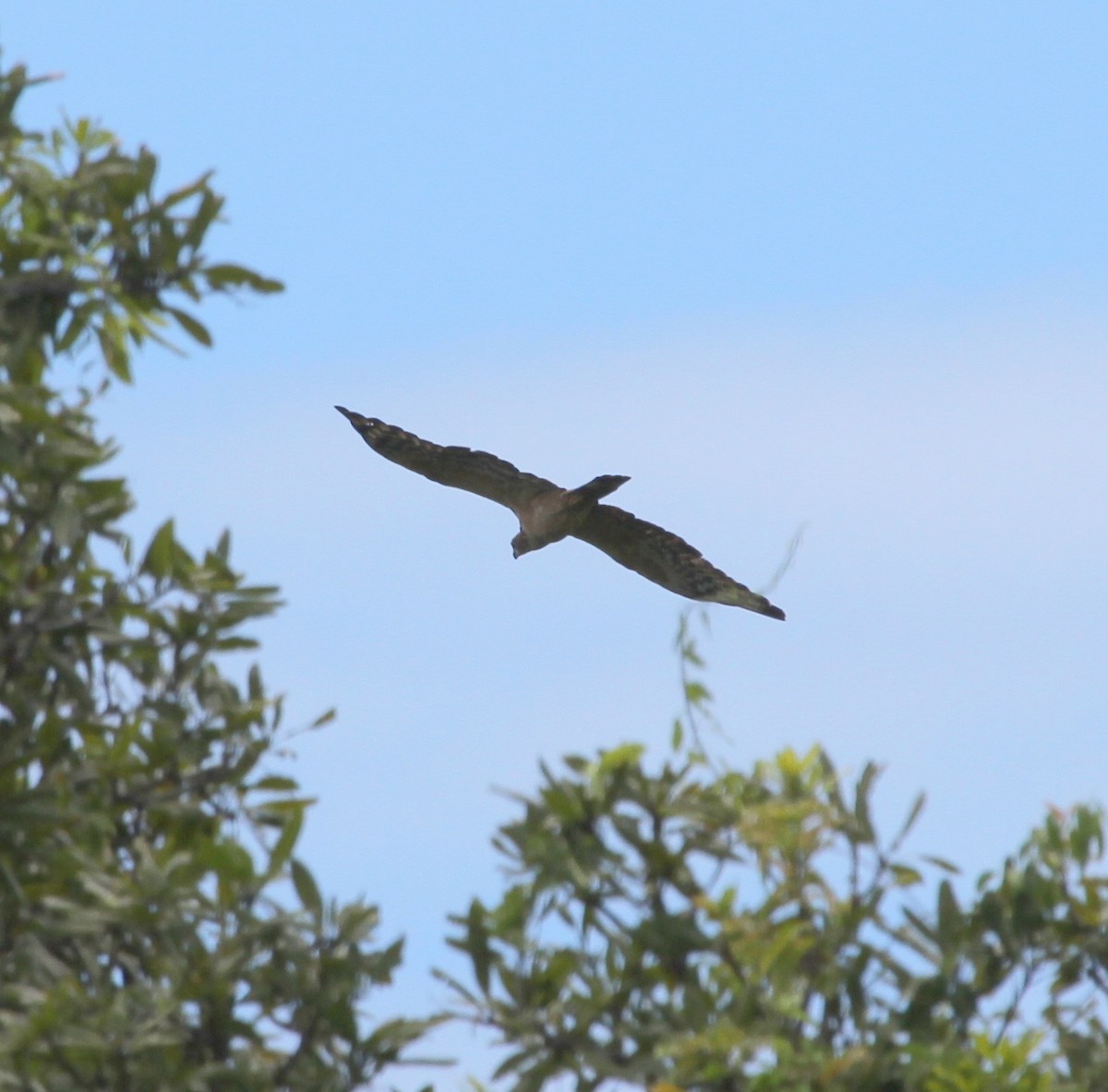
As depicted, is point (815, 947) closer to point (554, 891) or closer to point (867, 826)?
point (867, 826)

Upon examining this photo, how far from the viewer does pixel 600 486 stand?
10258 mm

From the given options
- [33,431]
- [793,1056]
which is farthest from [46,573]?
[793,1056]

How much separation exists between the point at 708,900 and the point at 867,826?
469 mm

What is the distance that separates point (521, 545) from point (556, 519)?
23.0 inches

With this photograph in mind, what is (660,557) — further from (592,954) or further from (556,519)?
(592,954)

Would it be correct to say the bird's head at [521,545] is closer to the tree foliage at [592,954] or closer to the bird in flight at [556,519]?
the bird in flight at [556,519]

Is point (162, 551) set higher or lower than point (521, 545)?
lower

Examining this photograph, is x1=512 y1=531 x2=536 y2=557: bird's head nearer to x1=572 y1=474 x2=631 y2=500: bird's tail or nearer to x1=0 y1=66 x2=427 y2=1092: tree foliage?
x1=572 y1=474 x2=631 y2=500: bird's tail

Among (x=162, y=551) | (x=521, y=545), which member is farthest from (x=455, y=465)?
(x=162, y=551)

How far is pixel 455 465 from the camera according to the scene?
1083cm

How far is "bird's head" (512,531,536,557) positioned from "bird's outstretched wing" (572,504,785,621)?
11.2 inches

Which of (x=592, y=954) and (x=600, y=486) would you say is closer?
(x=592, y=954)

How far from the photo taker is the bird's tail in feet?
33.4

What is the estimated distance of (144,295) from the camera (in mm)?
7422
